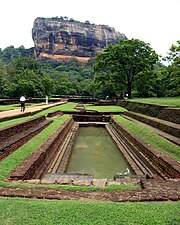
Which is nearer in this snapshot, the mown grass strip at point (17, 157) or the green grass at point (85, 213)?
the green grass at point (85, 213)

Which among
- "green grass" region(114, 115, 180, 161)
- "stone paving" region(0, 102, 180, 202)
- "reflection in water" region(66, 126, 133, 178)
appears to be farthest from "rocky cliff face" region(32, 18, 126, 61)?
"stone paving" region(0, 102, 180, 202)

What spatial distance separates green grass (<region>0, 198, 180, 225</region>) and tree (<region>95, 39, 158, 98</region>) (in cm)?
2399

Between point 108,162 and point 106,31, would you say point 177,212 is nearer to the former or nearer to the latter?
point 108,162

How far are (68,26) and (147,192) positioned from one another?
356ft

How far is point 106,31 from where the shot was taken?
4624 inches

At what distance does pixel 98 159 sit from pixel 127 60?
65.6 feet

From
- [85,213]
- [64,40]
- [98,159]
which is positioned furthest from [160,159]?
[64,40]

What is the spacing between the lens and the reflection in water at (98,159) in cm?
739

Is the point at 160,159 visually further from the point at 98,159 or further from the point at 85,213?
the point at 85,213

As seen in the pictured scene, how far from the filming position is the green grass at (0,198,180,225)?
2.73 meters

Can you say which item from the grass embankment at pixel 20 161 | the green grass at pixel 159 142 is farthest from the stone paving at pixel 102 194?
the green grass at pixel 159 142

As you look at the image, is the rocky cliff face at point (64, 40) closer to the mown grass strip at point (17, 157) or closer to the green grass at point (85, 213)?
the mown grass strip at point (17, 157)

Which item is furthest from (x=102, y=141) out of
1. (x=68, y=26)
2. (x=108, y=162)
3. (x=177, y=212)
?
(x=68, y=26)

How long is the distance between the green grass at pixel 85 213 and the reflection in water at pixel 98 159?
12.3 ft
